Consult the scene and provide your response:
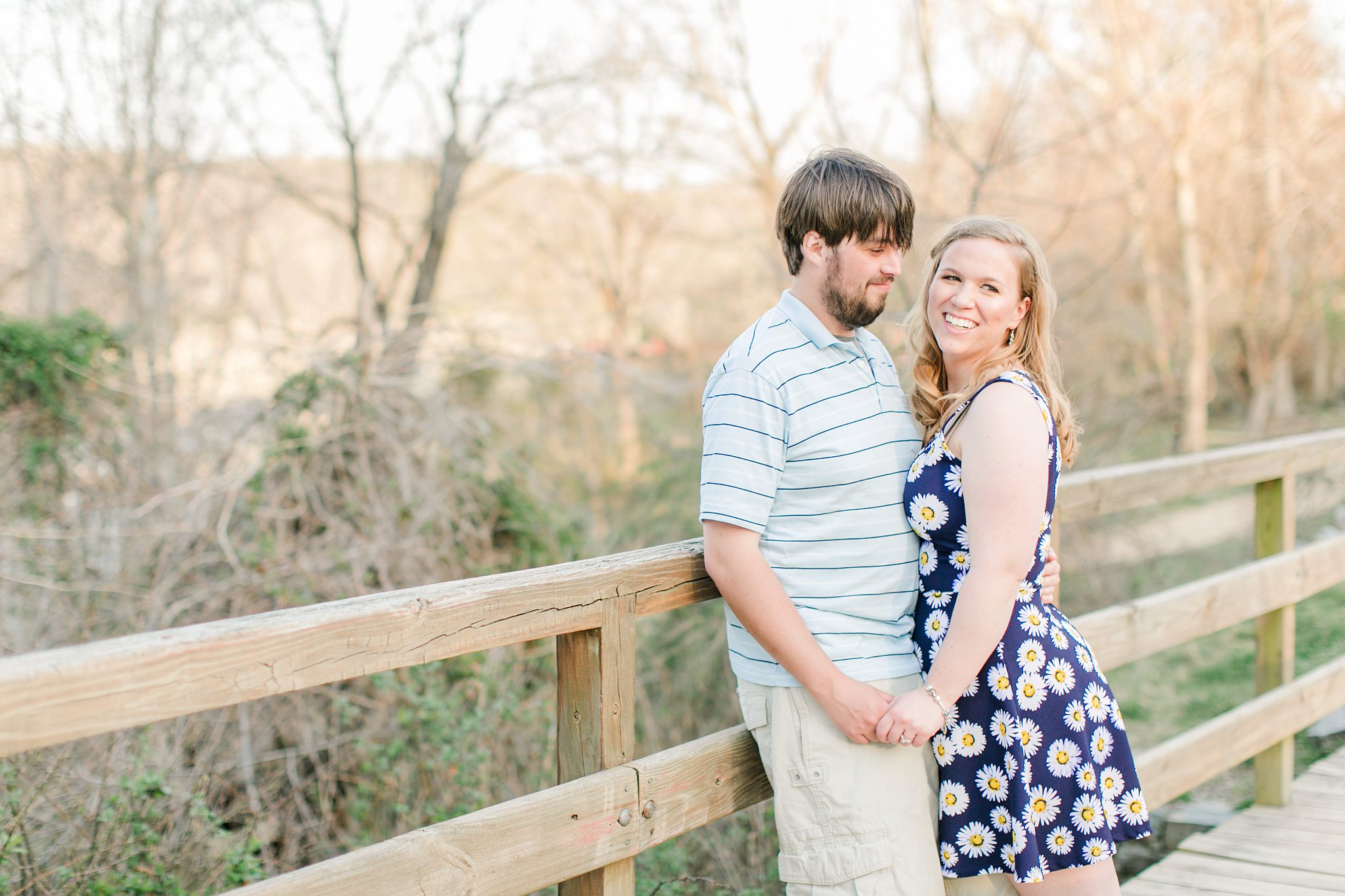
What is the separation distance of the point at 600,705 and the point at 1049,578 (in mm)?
1019

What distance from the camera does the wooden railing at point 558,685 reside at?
4.28 feet

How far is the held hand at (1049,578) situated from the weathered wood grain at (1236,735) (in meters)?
0.89

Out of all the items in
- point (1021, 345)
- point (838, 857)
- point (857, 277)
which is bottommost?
point (838, 857)

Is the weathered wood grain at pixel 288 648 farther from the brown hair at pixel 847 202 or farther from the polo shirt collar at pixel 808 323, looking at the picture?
the brown hair at pixel 847 202

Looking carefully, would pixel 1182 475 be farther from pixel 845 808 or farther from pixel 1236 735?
pixel 845 808

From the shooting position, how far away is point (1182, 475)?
122 inches

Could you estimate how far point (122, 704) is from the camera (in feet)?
4.28

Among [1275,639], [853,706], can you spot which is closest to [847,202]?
[853,706]

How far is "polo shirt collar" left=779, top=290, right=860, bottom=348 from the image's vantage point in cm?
198

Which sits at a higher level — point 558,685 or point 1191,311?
point 1191,311

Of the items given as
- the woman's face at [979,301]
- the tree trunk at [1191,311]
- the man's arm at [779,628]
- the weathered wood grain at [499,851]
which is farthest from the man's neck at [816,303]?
the tree trunk at [1191,311]

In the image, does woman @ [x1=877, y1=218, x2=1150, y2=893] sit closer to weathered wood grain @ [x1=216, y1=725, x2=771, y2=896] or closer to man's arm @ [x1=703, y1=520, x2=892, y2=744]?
man's arm @ [x1=703, y1=520, x2=892, y2=744]

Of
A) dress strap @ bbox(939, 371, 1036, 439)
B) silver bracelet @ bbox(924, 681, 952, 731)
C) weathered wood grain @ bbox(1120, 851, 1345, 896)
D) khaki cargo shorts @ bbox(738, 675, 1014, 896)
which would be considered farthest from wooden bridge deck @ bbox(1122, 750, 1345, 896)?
dress strap @ bbox(939, 371, 1036, 439)

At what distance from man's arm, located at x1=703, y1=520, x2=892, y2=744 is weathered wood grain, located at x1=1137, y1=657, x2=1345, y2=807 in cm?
135
